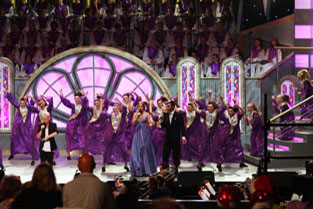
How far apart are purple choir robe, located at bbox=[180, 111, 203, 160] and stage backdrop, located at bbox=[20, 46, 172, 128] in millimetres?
1854

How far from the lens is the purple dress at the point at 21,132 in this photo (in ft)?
44.3

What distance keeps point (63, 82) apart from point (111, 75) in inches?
45.5

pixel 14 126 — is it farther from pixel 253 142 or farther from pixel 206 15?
pixel 206 15

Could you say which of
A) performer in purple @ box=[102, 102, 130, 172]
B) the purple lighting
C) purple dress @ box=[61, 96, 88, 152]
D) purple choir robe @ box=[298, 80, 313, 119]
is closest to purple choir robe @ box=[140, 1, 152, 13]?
the purple lighting

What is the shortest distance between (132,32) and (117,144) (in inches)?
235

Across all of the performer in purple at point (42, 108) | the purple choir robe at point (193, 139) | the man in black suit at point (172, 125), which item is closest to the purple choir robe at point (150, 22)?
the purple choir robe at point (193, 139)

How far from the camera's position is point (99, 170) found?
1242cm

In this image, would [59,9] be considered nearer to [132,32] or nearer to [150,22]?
[132,32]

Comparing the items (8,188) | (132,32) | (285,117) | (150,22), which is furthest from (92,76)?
(8,188)

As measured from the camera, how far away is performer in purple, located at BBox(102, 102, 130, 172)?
41.0 feet

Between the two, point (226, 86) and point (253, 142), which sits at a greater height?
point (226, 86)

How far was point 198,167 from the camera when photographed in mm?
12227

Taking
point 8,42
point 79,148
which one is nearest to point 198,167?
point 79,148

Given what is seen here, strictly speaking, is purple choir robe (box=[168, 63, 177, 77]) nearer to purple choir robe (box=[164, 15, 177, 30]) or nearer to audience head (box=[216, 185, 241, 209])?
purple choir robe (box=[164, 15, 177, 30])
